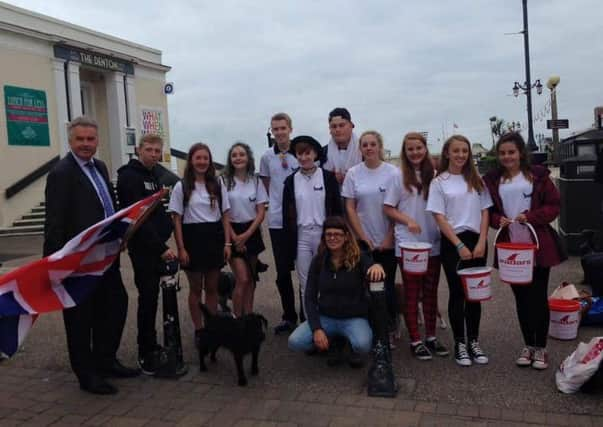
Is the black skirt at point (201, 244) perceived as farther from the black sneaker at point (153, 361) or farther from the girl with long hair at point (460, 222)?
the girl with long hair at point (460, 222)

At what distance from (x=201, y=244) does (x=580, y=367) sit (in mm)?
3042

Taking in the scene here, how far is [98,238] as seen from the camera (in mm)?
4219

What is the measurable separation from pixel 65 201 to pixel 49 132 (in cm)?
1554

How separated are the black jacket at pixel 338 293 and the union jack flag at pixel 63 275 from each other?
147 cm

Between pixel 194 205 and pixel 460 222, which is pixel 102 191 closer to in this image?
pixel 194 205

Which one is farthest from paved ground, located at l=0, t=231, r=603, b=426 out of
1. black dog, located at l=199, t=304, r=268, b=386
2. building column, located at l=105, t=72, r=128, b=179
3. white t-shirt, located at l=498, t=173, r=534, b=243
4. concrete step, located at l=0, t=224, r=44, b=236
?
building column, located at l=105, t=72, r=128, b=179

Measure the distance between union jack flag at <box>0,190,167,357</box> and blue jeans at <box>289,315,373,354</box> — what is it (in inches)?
61.6

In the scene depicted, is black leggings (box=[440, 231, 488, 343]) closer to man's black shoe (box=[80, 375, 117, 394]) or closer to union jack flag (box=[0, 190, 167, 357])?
union jack flag (box=[0, 190, 167, 357])

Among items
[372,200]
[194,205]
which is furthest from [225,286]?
[372,200]

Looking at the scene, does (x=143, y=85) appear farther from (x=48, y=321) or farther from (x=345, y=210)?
(x=345, y=210)

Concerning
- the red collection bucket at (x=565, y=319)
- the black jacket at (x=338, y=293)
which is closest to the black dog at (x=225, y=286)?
the black jacket at (x=338, y=293)

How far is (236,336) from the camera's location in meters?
4.30

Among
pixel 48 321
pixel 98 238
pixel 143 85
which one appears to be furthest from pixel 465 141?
pixel 143 85

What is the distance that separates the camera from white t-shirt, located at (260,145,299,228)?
5.39 meters
